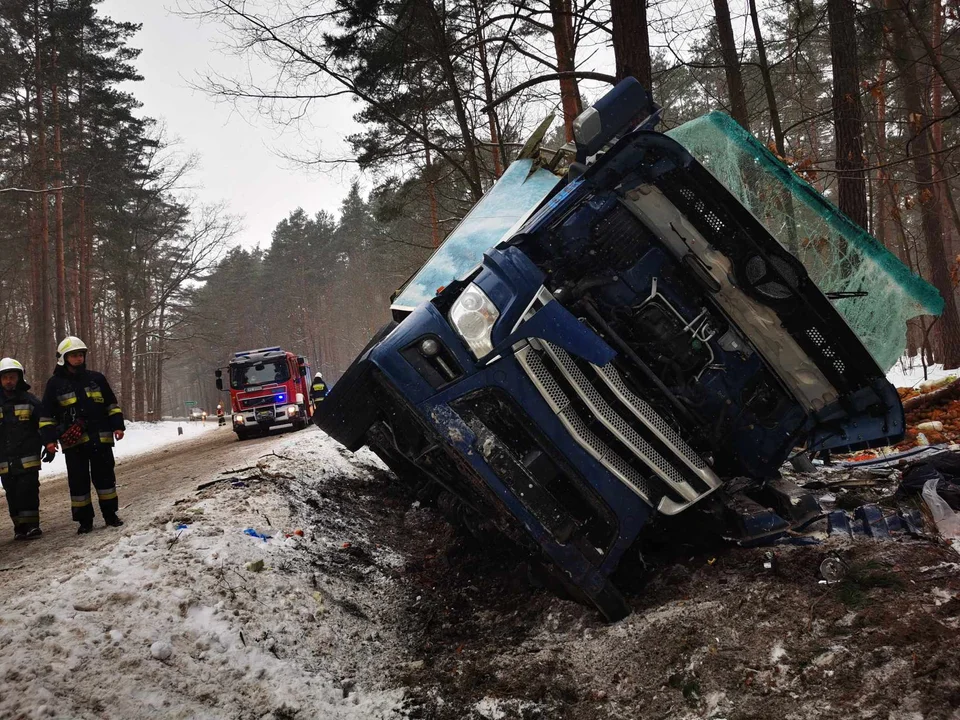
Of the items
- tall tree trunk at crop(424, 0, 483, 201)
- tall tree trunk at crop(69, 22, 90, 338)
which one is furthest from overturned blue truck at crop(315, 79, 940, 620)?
tall tree trunk at crop(69, 22, 90, 338)

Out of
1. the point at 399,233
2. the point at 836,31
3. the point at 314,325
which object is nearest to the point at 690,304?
the point at 836,31

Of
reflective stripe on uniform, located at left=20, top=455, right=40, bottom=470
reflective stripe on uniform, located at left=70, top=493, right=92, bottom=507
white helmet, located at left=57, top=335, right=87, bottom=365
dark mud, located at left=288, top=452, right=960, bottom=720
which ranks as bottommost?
dark mud, located at left=288, top=452, right=960, bottom=720

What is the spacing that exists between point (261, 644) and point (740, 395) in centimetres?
270

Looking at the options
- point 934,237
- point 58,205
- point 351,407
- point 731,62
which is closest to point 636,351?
point 351,407

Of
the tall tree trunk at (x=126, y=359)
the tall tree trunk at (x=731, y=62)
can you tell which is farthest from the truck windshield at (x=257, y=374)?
the tall tree trunk at (x=126, y=359)

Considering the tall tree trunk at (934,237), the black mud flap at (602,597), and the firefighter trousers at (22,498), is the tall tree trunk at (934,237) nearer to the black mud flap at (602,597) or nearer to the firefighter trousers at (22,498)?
the black mud flap at (602,597)

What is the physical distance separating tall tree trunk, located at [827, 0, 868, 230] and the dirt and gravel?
16.9ft

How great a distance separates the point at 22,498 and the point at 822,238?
20.8ft

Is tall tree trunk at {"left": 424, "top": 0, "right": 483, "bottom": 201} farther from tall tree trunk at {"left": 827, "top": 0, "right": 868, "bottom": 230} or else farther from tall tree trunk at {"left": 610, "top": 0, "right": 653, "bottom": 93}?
tall tree trunk at {"left": 827, "top": 0, "right": 868, "bottom": 230}

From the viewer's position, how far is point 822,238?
343 centimetres

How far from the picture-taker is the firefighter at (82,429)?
5.16 m

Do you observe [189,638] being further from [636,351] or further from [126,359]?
[126,359]

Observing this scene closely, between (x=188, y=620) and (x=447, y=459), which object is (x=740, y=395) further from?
(x=188, y=620)

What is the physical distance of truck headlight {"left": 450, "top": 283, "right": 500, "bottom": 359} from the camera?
3.02 m
